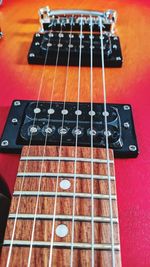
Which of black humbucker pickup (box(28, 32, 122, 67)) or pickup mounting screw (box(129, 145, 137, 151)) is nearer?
pickup mounting screw (box(129, 145, 137, 151))

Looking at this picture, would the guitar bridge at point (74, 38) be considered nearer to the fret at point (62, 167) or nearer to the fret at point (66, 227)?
the fret at point (62, 167)

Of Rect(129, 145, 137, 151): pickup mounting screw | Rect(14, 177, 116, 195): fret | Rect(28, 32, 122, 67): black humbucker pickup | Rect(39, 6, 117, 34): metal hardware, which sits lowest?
Rect(14, 177, 116, 195): fret

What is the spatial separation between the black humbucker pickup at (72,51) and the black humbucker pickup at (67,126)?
0.17 metres

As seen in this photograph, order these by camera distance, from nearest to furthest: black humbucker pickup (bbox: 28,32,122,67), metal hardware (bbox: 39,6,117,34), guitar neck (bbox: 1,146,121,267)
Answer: guitar neck (bbox: 1,146,121,267), black humbucker pickup (bbox: 28,32,122,67), metal hardware (bbox: 39,6,117,34)

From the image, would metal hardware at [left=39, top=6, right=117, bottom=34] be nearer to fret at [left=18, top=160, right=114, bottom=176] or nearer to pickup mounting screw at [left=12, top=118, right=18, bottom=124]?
pickup mounting screw at [left=12, top=118, right=18, bottom=124]

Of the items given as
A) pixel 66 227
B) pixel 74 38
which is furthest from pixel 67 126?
pixel 74 38

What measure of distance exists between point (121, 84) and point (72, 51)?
164mm

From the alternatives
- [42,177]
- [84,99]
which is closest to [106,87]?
[84,99]

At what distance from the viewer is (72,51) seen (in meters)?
0.70

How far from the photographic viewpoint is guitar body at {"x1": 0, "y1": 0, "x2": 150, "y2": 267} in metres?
0.41

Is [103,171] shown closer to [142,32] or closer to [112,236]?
[112,236]

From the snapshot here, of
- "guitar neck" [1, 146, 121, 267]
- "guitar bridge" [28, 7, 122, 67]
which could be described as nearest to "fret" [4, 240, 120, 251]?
"guitar neck" [1, 146, 121, 267]

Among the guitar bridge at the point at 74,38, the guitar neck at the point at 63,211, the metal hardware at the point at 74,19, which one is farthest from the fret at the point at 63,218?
the metal hardware at the point at 74,19

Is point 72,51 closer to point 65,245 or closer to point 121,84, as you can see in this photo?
point 121,84
